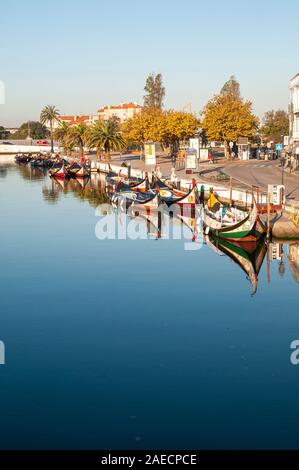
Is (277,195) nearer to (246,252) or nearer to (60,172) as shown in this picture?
(246,252)

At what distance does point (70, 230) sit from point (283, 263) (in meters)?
19.1

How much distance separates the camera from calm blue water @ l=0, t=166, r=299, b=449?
16.2 m

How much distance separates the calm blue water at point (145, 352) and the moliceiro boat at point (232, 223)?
202cm

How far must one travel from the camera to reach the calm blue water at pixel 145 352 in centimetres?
1622

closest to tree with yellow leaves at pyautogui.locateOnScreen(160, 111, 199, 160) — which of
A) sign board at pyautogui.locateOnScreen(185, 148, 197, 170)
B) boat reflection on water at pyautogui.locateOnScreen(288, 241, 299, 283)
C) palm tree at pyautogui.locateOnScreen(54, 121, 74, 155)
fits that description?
sign board at pyautogui.locateOnScreen(185, 148, 197, 170)

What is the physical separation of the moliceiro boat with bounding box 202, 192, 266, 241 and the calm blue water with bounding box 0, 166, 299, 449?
2020mm

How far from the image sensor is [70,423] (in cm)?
1653

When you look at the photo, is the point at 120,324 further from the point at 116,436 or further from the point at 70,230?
the point at 70,230

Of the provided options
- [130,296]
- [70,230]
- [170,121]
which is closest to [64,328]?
[130,296]

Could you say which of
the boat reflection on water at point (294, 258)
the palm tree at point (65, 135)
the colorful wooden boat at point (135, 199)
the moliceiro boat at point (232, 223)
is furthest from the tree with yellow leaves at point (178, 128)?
the boat reflection on water at point (294, 258)

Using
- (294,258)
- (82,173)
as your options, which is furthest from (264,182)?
(82,173)

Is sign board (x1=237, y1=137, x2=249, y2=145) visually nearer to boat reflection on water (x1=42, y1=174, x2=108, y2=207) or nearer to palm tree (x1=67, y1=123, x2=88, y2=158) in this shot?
boat reflection on water (x1=42, y1=174, x2=108, y2=207)

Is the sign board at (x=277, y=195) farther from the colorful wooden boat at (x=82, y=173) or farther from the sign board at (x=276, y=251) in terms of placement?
the colorful wooden boat at (x=82, y=173)
